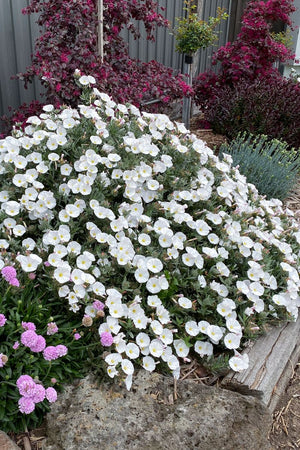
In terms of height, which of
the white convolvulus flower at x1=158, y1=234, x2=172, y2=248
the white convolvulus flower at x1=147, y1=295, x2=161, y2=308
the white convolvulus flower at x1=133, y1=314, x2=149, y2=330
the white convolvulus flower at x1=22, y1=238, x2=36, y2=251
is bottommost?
the white convolvulus flower at x1=133, y1=314, x2=149, y2=330

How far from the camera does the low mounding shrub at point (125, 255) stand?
185 cm

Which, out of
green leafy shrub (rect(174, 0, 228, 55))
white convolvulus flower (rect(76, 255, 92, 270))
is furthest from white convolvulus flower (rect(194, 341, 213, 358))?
green leafy shrub (rect(174, 0, 228, 55))

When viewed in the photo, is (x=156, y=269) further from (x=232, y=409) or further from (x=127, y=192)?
(x=232, y=409)

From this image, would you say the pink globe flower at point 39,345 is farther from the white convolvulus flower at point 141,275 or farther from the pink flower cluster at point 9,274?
the white convolvulus flower at point 141,275

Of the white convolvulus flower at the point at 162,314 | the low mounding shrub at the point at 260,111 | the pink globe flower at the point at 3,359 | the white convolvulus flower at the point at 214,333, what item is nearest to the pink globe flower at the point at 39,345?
the pink globe flower at the point at 3,359

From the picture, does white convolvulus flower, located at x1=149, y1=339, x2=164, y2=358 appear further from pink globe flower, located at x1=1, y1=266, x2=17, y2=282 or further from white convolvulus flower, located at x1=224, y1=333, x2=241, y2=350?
pink globe flower, located at x1=1, y1=266, x2=17, y2=282

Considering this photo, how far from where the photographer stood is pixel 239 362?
6.80ft

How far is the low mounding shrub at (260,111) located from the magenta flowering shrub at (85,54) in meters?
1.00

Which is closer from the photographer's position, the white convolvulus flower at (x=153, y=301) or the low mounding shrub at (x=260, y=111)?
the white convolvulus flower at (x=153, y=301)

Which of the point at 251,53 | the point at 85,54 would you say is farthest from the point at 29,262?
the point at 251,53

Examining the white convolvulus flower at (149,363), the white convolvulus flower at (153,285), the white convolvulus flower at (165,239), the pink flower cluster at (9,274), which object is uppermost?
the pink flower cluster at (9,274)

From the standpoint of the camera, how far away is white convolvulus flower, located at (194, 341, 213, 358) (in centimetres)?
212

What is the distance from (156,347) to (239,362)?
1.42 feet

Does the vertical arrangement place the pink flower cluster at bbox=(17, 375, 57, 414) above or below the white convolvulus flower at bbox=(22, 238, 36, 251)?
below
